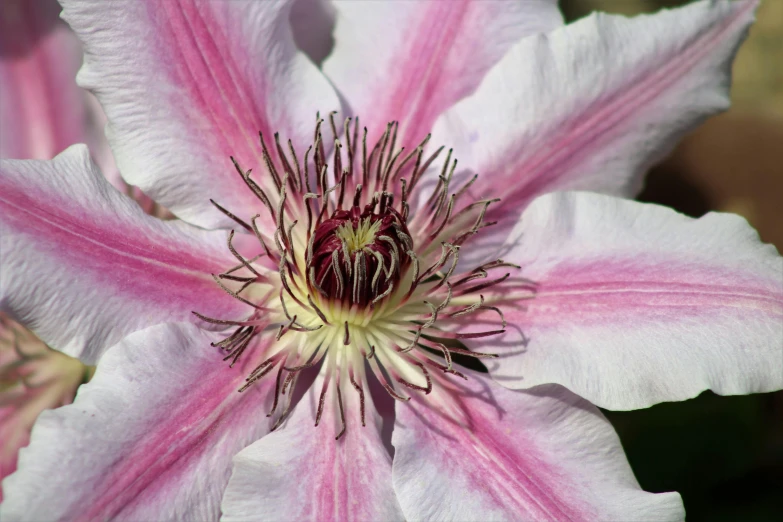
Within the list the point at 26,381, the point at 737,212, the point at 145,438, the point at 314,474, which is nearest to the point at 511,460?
the point at 314,474

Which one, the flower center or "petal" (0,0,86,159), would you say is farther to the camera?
"petal" (0,0,86,159)

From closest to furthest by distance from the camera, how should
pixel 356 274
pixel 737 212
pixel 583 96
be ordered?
pixel 356 274 → pixel 583 96 → pixel 737 212

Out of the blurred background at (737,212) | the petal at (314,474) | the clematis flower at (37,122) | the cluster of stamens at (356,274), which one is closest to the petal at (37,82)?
the clematis flower at (37,122)

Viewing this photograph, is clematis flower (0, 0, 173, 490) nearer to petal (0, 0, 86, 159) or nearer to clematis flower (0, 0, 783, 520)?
petal (0, 0, 86, 159)

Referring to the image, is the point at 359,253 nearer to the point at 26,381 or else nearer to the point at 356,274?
the point at 356,274

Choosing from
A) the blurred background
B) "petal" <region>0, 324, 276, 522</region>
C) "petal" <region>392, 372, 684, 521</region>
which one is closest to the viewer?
"petal" <region>0, 324, 276, 522</region>

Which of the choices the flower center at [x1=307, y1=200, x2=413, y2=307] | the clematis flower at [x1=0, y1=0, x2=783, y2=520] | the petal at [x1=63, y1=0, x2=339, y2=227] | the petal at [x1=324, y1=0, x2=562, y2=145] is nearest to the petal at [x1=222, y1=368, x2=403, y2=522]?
the clematis flower at [x1=0, y1=0, x2=783, y2=520]
